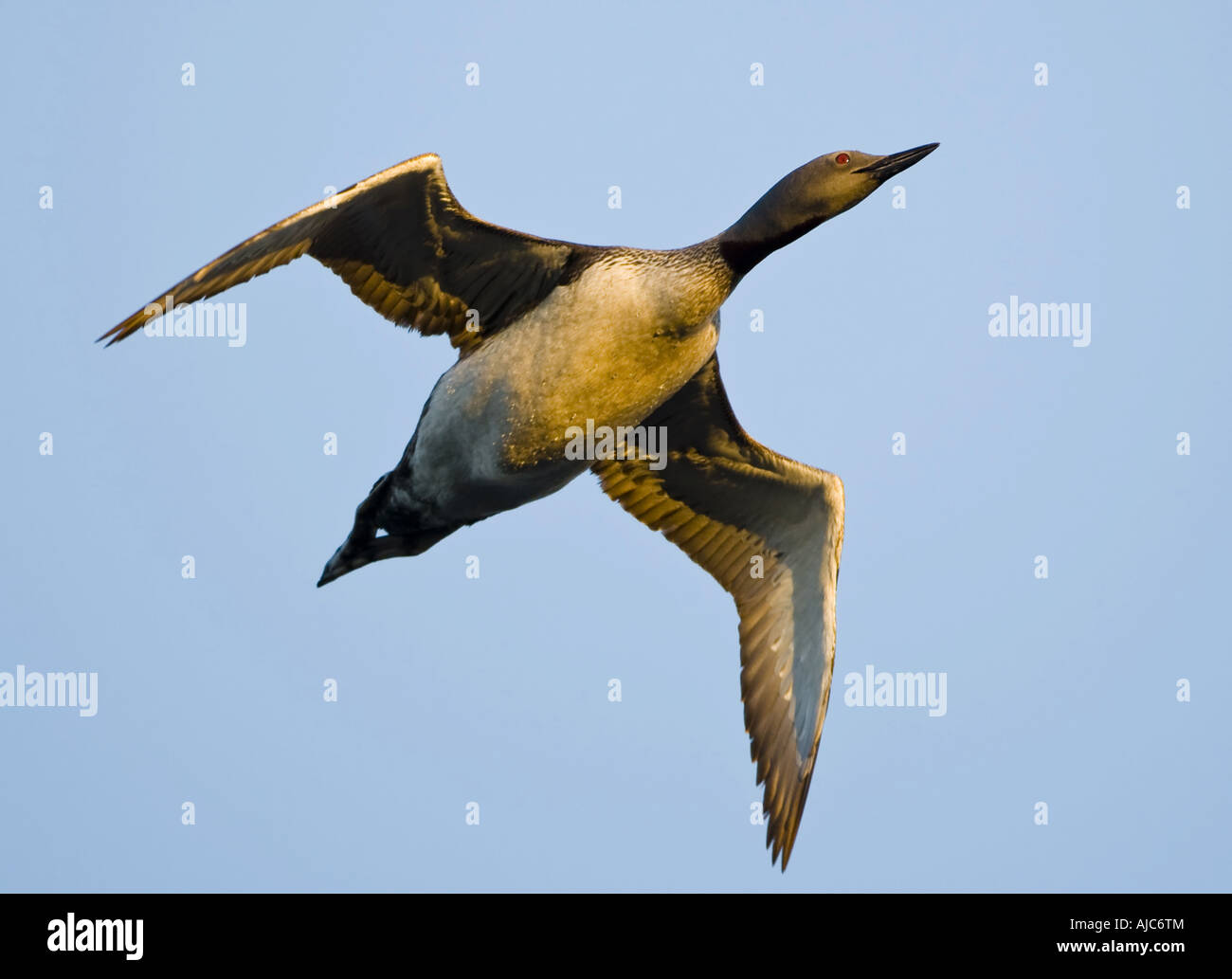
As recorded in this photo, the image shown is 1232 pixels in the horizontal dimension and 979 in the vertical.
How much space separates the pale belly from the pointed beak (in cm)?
154

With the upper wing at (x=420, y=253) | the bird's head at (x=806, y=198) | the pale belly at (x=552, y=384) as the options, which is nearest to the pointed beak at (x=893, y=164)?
the bird's head at (x=806, y=198)

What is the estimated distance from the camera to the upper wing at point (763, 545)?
12.1 metres

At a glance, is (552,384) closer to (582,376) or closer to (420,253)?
(582,376)

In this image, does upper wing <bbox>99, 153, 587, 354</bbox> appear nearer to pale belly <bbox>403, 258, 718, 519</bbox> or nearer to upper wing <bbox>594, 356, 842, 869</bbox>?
pale belly <bbox>403, 258, 718, 519</bbox>

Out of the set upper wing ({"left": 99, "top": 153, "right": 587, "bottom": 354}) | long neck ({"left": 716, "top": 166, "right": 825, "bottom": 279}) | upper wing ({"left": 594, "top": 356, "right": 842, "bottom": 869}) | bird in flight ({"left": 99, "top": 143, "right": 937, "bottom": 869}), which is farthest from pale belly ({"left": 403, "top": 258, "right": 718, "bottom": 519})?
upper wing ({"left": 594, "top": 356, "right": 842, "bottom": 869})

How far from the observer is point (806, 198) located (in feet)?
35.0

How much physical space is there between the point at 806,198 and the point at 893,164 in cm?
64

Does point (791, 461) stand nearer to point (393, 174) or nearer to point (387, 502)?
point (387, 502)

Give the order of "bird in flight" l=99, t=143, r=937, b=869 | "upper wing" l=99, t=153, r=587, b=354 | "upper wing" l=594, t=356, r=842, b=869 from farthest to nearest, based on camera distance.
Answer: "upper wing" l=594, t=356, r=842, b=869
"bird in flight" l=99, t=143, r=937, b=869
"upper wing" l=99, t=153, r=587, b=354

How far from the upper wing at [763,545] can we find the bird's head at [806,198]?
1.30m

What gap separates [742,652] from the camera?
12.7 meters

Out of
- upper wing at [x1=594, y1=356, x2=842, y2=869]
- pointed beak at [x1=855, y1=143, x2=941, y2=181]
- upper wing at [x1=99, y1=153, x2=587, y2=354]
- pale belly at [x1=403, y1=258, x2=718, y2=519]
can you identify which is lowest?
upper wing at [x1=594, y1=356, x2=842, y2=869]

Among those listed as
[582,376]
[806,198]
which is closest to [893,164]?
[806,198]

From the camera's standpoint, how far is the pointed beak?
10.5 metres
